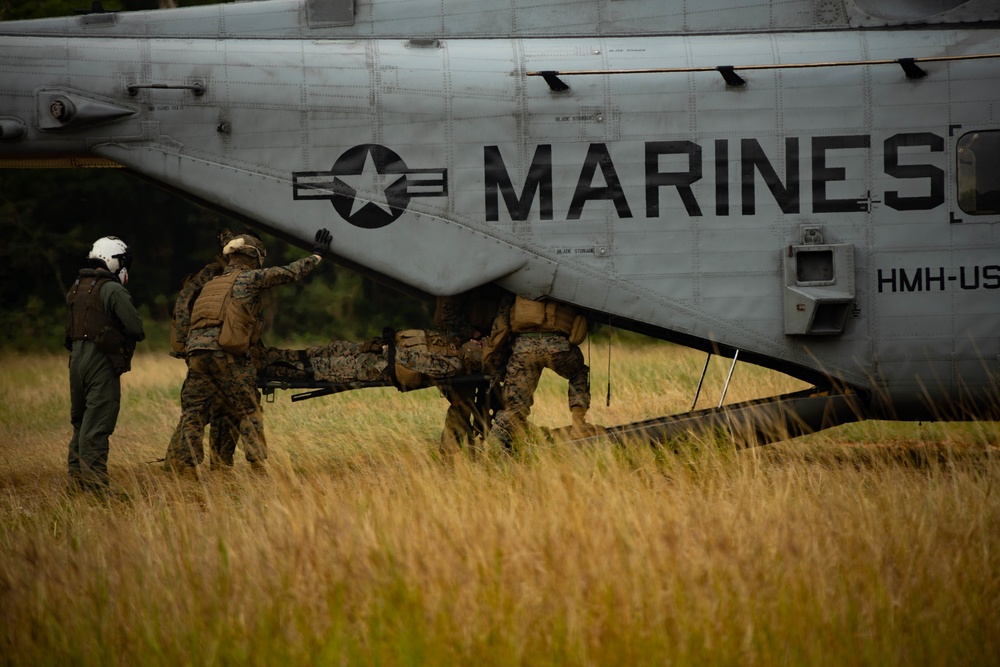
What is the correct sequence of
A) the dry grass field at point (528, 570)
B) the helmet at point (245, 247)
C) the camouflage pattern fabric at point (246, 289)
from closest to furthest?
1. the dry grass field at point (528, 570)
2. the camouflage pattern fabric at point (246, 289)
3. the helmet at point (245, 247)

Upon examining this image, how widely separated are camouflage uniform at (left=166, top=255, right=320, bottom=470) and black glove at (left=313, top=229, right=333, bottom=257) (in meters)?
0.31

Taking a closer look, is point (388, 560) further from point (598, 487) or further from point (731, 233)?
point (731, 233)

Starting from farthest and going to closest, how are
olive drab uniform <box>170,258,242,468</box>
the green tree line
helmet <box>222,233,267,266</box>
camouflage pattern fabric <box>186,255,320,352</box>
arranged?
the green tree line → olive drab uniform <box>170,258,242,468</box> → helmet <box>222,233,267,266</box> → camouflage pattern fabric <box>186,255,320,352</box>

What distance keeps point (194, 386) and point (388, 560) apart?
11.3 feet

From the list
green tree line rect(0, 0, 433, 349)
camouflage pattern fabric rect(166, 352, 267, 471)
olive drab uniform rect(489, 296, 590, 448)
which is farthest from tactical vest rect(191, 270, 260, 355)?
green tree line rect(0, 0, 433, 349)

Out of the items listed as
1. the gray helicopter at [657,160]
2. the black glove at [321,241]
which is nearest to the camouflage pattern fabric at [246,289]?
the black glove at [321,241]

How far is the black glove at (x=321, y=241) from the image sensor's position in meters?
6.89

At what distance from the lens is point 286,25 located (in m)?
7.22

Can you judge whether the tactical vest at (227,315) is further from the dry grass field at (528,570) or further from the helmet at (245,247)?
the dry grass field at (528,570)

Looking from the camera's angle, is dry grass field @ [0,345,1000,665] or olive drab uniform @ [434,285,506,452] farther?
olive drab uniform @ [434,285,506,452]

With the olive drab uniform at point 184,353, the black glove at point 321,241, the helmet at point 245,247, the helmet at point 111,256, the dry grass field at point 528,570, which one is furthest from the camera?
the olive drab uniform at point 184,353

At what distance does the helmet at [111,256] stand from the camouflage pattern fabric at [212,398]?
944mm

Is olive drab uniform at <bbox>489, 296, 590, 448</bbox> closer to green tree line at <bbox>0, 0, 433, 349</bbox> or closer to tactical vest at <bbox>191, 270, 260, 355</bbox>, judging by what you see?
tactical vest at <bbox>191, 270, 260, 355</bbox>

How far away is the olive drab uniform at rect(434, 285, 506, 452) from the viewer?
7.62 metres
